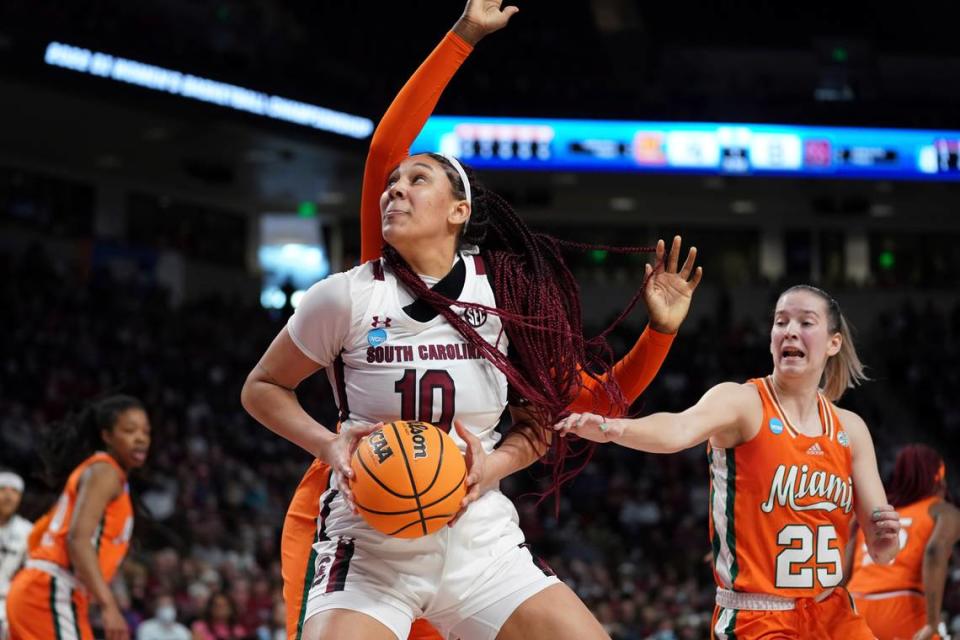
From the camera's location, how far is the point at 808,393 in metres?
4.64

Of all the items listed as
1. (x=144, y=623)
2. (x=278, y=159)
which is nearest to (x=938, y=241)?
(x=278, y=159)

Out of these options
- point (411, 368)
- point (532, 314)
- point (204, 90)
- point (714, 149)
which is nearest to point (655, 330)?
point (532, 314)

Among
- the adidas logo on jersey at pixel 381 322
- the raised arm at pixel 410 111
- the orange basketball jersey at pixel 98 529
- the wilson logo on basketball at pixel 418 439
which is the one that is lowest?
the orange basketball jersey at pixel 98 529

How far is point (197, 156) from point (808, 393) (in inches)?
713

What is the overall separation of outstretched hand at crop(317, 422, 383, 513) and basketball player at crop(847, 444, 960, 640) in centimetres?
330

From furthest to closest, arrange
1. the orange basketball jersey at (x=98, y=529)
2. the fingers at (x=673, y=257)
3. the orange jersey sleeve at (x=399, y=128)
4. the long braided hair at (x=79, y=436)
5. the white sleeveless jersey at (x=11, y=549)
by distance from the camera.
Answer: the white sleeveless jersey at (x=11, y=549) → the long braided hair at (x=79, y=436) → the orange basketball jersey at (x=98, y=529) → the fingers at (x=673, y=257) → the orange jersey sleeve at (x=399, y=128)

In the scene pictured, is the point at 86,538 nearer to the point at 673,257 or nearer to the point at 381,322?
the point at 381,322

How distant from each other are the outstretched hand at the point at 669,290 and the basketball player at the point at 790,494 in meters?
0.32

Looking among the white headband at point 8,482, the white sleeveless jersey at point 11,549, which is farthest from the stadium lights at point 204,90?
the white sleeveless jersey at point 11,549

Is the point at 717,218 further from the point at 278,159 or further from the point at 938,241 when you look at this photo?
the point at 278,159

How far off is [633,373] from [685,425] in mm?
244

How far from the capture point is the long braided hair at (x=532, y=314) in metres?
3.85

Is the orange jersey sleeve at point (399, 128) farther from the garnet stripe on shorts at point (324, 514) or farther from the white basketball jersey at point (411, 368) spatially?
the garnet stripe on shorts at point (324, 514)

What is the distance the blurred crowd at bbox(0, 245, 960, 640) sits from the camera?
11.9 m
